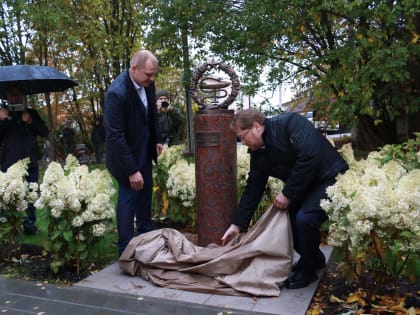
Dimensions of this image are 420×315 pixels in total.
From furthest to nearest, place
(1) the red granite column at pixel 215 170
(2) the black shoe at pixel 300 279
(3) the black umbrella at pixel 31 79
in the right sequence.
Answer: (3) the black umbrella at pixel 31 79 → (1) the red granite column at pixel 215 170 → (2) the black shoe at pixel 300 279

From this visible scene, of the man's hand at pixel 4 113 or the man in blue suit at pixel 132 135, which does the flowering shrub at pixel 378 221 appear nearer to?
the man in blue suit at pixel 132 135

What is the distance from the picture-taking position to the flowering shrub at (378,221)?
2.61 metres

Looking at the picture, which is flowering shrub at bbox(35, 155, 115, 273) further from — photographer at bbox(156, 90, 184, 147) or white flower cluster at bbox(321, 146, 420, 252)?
photographer at bbox(156, 90, 184, 147)

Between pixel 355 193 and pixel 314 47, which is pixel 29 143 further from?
pixel 314 47

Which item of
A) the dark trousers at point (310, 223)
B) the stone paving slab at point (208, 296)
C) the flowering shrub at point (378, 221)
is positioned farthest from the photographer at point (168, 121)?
the flowering shrub at point (378, 221)

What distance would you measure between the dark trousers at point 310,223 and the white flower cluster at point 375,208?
1.23 feet

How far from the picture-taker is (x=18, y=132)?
5043 mm

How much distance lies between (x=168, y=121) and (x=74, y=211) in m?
5.07

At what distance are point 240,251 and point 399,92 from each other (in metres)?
6.18

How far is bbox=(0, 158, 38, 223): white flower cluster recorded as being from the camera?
4.08 meters

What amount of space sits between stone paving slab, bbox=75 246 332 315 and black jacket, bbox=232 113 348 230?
74cm

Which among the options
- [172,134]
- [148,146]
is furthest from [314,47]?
[148,146]

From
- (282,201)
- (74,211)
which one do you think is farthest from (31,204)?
(282,201)

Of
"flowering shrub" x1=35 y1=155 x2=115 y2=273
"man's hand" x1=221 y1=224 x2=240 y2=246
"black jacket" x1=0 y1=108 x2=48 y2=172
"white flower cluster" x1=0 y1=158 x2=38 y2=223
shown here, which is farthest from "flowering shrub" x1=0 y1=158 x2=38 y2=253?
"man's hand" x1=221 y1=224 x2=240 y2=246
